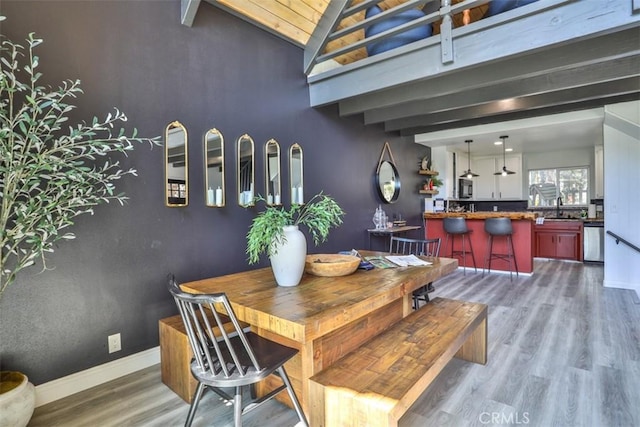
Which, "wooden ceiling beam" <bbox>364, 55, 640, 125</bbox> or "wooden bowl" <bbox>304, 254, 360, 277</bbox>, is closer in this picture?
"wooden bowl" <bbox>304, 254, 360, 277</bbox>

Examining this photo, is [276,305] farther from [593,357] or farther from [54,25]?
[593,357]

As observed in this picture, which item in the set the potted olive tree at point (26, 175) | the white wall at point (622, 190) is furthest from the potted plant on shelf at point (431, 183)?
the potted olive tree at point (26, 175)

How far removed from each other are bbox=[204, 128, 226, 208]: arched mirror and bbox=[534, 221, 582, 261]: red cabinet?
6.65m

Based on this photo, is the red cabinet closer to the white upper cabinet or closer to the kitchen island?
the white upper cabinet

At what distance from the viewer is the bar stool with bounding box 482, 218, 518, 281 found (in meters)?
5.13

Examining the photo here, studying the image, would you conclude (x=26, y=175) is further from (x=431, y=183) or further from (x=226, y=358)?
(x=431, y=183)

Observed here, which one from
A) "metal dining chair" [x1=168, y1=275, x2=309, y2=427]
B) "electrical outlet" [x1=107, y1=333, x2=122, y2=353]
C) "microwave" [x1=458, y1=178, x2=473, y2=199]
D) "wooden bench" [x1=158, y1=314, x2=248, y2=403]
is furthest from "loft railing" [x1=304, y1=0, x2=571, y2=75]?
"microwave" [x1=458, y1=178, x2=473, y2=199]

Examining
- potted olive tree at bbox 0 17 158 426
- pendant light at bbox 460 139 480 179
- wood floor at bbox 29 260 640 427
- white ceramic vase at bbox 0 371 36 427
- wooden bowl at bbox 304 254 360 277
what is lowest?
wood floor at bbox 29 260 640 427

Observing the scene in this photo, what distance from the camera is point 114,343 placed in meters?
2.30

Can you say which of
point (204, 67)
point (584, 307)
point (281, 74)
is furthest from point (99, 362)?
point (584, 307)

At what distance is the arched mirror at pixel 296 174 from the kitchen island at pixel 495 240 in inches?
128

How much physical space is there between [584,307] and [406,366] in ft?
10.8

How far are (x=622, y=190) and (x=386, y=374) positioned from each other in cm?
473

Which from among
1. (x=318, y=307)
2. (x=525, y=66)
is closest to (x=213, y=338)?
(x=318, y=307)
